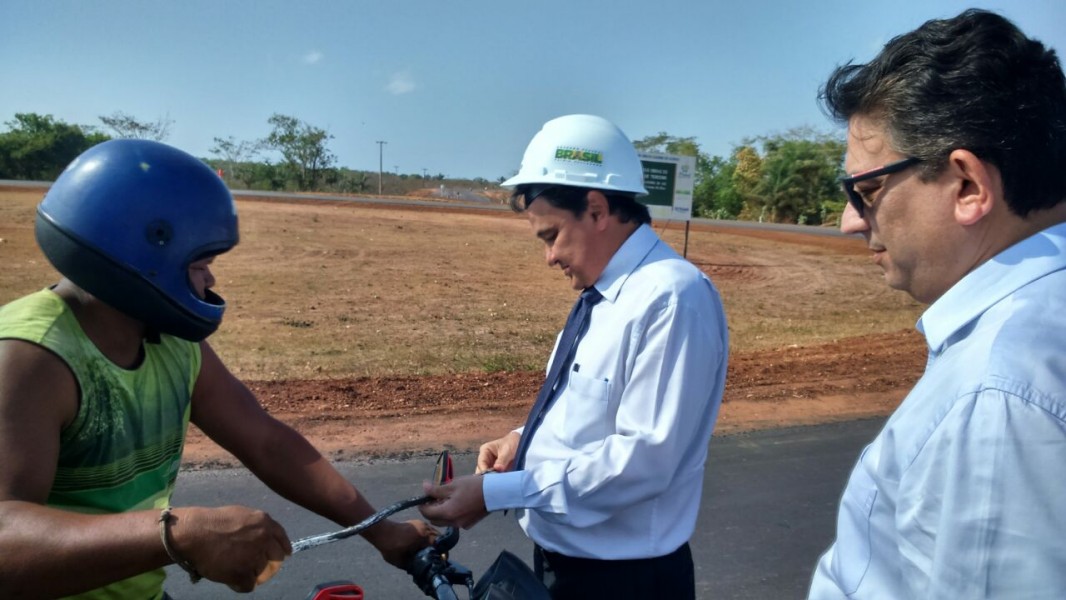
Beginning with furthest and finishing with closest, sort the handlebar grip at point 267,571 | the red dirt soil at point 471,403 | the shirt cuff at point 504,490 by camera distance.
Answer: the red dirt soil at point 471,403, the shirt cuff at point 504,490, the handlebar grip at point 267,571

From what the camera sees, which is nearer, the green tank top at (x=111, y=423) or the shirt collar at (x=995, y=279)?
the shirt collar at (x=995, y=279)

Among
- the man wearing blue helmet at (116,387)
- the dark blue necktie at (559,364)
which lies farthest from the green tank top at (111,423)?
the dark blue necktie at (559,364)

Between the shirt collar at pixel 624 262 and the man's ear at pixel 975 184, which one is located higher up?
the man's ear at pixel 975 184

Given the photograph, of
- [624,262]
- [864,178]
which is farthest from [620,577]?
[864,178]

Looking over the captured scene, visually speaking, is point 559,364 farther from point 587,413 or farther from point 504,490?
point 504,490

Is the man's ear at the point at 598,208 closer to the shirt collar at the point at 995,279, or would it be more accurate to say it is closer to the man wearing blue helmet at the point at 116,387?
the man wearing blue helmet at the point at 116,387

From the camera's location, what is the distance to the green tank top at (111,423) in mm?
1599

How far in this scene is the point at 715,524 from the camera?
491cm

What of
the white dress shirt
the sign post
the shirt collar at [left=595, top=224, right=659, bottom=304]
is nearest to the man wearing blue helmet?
the white dress shirt

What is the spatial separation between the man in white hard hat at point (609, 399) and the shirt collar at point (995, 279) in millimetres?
871

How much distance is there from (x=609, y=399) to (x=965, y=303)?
3.58ft

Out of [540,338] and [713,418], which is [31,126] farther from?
[713,418]

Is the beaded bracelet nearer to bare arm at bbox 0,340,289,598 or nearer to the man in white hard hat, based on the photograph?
bare arm at bbox 0,340,289,598

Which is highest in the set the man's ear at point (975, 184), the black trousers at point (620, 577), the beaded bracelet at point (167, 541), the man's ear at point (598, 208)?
the man's ear at point (975, 184)
